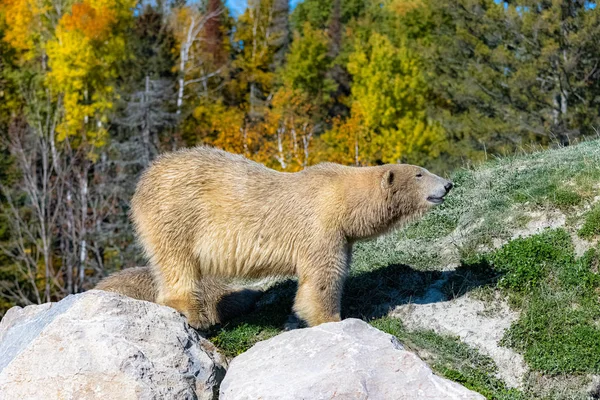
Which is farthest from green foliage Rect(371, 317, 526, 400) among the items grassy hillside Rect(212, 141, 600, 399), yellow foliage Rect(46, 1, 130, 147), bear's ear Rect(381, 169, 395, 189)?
yellow foliage Rect(46, 1, 130, 147)

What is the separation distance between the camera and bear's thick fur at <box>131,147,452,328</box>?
705 centimetres

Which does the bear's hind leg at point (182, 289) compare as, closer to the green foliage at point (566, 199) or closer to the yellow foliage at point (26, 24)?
the green foliage at point (566, 199)

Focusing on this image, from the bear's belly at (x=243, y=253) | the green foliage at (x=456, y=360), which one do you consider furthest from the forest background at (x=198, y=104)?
the bear's belly at (x=243, y=253)

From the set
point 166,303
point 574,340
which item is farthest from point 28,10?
point 574,340

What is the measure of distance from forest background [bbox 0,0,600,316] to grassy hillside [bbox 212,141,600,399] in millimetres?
14901

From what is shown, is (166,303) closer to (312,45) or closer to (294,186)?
(294,186)

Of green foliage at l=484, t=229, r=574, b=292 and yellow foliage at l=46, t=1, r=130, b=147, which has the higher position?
yellow foliage at l=46, t=1, r=130, b=147

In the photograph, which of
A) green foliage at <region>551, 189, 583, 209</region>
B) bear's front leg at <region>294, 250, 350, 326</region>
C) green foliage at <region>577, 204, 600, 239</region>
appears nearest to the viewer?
bear's front leg at <region>294, 250, 350, 326</region>

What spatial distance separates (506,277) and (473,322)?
72cm

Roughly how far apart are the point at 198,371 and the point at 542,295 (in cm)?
381

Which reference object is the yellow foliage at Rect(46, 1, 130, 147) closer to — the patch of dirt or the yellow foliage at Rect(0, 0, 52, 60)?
the yellow foliage at Rect(0, 0, 52, 60)

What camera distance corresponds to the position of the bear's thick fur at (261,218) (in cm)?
705

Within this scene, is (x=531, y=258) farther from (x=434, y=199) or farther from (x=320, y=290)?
(x=320, y=290)

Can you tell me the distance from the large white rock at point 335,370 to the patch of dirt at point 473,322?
170 centimetres
